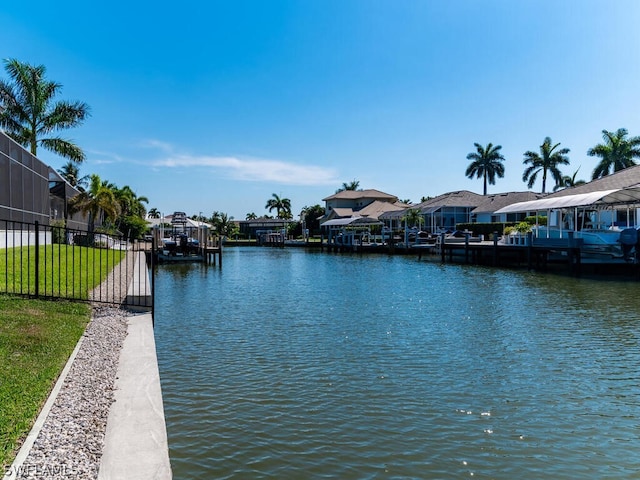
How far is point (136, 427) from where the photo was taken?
5477 millimetres

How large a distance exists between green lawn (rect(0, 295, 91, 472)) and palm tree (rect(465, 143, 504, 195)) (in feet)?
266

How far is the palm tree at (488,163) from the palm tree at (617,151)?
22.2 meters

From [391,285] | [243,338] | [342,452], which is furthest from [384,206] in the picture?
[342,452]

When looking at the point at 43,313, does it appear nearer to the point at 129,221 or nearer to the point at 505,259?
the point at 505,259

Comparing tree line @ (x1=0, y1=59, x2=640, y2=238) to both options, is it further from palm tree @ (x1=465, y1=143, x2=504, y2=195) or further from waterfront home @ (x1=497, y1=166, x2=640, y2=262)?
waterfront home @ (x1=497, y1=166, x2=640, y2=262)

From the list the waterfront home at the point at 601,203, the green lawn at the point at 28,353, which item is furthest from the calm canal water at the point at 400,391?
the waterfront home at the point at 601,203

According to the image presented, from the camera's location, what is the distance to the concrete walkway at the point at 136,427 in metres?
4.57

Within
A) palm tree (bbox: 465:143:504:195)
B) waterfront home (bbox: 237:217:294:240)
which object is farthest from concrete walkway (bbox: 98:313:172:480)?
waterfront home (bbox: 237:217:294:240)

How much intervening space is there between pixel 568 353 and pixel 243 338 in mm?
7181

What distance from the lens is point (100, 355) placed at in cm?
808

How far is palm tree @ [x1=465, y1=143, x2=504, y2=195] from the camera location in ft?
275

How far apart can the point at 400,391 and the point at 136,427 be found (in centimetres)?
432

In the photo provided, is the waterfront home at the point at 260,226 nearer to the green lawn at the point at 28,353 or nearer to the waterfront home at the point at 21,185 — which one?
the waterfront home at the point at 21,185

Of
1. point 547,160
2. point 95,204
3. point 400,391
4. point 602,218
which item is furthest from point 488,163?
point 400,391
